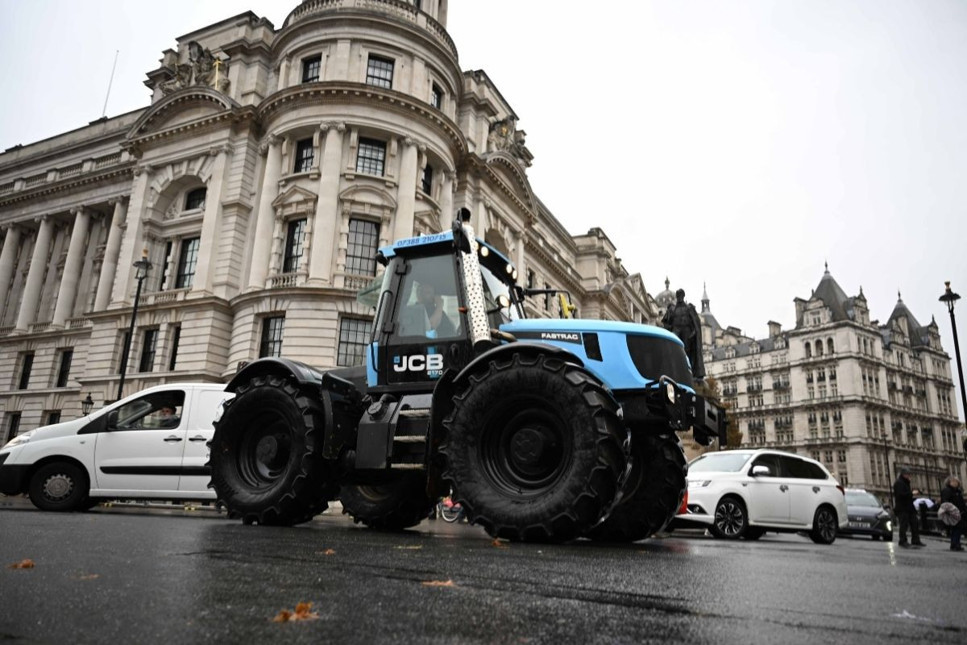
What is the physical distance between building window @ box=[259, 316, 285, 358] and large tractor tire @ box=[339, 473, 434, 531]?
21331 millimetres

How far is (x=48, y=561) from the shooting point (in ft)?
10.8

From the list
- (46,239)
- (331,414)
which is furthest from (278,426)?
(46,239)

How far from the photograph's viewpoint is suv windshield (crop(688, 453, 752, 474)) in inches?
504

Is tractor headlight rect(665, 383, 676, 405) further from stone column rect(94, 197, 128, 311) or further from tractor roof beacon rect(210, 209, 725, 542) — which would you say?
stone column rect(94, 197, 128, 311)

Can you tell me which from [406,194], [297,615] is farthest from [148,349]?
[297,615]

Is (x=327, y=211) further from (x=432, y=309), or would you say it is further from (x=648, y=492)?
(x=648, y=492)

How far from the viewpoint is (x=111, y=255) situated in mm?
37094

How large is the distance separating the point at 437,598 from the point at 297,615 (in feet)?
2.05

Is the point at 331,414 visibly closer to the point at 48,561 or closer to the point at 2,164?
the point at 48,561

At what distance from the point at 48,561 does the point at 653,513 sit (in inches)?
213

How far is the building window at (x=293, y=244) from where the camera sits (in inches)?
1169

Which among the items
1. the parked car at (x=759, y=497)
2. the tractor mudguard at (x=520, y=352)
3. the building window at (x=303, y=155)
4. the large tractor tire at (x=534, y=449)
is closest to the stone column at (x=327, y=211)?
the building window at (x=303, y=155)

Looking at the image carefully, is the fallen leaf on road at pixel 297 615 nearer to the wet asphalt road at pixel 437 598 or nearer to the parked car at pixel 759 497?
the wet asphalt road at pixel 437 598

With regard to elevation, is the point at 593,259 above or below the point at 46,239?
above
